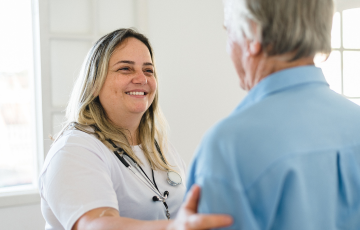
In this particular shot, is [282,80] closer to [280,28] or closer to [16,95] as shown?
[280,28]

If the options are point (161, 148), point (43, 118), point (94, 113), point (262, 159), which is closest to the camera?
point (262, 159)

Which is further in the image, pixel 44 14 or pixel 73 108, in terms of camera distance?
pixel 44 14

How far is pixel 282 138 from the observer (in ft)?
2.04

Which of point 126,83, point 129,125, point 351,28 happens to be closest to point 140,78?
point 126,83

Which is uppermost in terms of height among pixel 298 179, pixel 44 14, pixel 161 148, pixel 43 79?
pixel 44 14

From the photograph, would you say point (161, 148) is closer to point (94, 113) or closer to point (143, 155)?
point (143, 155)

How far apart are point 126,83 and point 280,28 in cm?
109

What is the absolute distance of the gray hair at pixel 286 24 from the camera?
2.18 ft

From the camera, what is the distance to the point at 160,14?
3.01m

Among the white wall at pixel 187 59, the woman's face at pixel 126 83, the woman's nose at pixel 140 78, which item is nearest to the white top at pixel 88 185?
the woman's face at pixel 126 83

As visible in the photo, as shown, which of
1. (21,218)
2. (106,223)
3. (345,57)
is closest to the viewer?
(106,223)

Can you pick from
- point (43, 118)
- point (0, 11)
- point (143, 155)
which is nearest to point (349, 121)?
point (143, 155)

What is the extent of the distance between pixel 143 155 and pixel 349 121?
1.11 meters

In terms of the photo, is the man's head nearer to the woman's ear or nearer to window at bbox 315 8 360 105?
the woman's ear
